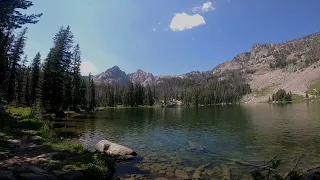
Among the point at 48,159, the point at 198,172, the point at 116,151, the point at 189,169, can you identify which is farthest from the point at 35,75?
the point at 198,172

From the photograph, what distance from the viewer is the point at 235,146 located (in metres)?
33.7

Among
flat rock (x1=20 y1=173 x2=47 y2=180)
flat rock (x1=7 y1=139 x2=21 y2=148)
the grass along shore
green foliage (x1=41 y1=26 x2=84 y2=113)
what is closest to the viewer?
flat rock (x1=20 y1=173 x2=47 y2=180)

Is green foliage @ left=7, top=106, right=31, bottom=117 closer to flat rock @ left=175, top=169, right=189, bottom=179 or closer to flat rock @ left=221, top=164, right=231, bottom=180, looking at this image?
flat rock @ left=175, top=169, right=189, bottom=179

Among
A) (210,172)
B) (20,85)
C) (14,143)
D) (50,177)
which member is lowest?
(210,172)

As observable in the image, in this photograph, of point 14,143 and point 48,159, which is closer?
point 48,159

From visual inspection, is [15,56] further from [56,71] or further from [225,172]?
[225,172]

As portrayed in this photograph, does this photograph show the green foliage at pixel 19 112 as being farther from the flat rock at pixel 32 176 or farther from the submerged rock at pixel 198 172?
the flat rock at pixel 32 176

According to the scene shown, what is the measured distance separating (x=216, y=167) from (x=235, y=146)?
11478mm

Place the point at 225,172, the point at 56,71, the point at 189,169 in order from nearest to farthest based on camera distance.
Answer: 1. the point at 225,172
2. the point at 189,169
3. the point at 56,71

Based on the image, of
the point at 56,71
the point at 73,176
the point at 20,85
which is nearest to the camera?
the point at 73,176

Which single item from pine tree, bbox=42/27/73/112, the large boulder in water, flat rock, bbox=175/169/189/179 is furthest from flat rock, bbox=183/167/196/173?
pine tree, bbox=42/27/73/112

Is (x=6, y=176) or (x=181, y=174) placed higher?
(x=6, y=176)

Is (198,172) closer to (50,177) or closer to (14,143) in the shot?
(50,177)

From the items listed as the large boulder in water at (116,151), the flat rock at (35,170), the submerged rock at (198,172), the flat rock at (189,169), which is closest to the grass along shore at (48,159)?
the flat rock at (35,170)
